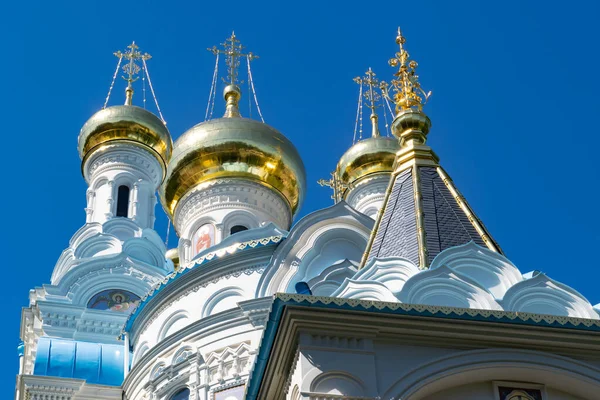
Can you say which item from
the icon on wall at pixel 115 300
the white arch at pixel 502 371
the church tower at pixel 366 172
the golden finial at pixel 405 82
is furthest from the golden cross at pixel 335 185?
the white arch at pixel 502 371

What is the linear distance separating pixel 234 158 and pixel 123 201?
145 inches

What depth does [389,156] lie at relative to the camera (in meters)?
20.7

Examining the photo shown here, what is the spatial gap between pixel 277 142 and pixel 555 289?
10083 mm

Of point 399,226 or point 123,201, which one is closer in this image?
point 399,226

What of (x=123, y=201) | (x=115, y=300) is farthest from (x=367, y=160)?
(x=115, y=300)

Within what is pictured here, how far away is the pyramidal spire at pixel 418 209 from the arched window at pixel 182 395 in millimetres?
5232

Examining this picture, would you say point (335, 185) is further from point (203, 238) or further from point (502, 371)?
point (502, 371)

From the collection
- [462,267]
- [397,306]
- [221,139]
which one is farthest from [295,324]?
[221,139]

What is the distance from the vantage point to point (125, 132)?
2061cm

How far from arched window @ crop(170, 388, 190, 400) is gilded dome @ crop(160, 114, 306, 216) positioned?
13.7 feet

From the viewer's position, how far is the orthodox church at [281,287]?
6.71m

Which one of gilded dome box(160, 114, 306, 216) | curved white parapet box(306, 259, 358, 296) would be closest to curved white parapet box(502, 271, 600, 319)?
curved white parapet box(306, 259, 358, 296)

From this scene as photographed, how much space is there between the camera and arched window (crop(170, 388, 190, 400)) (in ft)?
44.7

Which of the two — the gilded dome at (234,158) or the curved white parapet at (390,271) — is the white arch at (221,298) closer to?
the gilded dome at (234,158)
